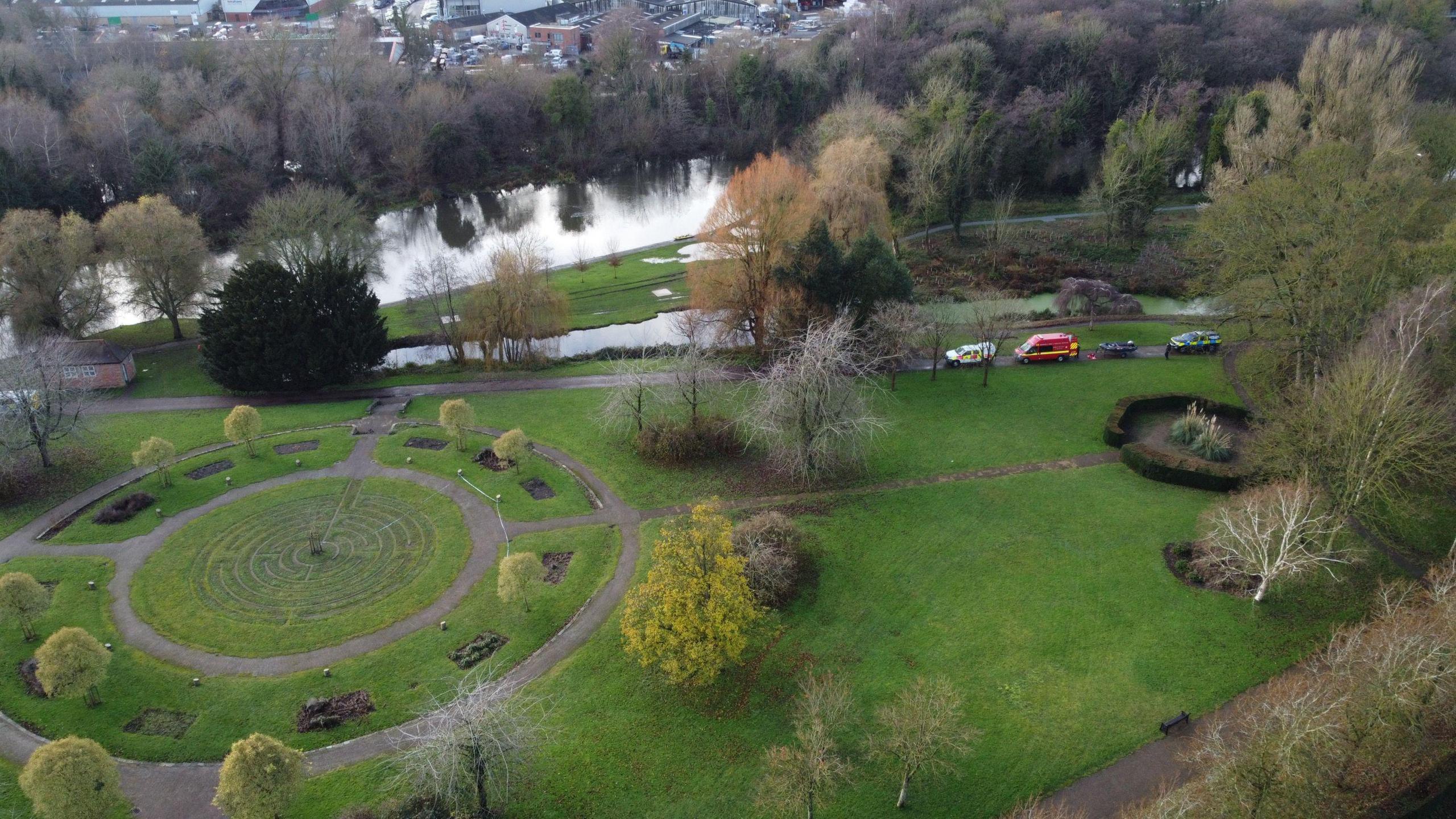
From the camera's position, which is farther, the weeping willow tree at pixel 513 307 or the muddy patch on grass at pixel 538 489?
the weeping willow tree at pixel 513 307

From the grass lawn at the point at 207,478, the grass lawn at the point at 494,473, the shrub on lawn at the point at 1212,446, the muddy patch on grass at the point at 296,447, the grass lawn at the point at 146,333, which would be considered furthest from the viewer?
the grass lawn at the point at 146,333

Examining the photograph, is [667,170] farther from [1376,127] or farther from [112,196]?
[1376,127]

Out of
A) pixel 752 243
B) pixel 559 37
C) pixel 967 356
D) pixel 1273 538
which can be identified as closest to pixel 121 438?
pixel 752 243

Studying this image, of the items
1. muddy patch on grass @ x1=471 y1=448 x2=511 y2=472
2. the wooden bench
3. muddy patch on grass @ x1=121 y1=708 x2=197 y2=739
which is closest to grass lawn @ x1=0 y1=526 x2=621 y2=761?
muddy patch on grass @ x1=121 y1=708 x2=197 y2=739

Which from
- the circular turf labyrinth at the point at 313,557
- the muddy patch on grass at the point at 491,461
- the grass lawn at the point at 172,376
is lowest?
the circular turf labyrinth at the point at 313,557

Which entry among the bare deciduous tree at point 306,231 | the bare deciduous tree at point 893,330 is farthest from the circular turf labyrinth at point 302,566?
the bare deciduous tree at point 893,330

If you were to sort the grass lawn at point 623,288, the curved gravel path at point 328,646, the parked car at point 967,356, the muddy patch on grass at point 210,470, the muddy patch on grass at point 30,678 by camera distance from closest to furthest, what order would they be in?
the curved gravel path at point 328,646 → the muddy patch on grass at point 30,678 → the muddy patch on grass at point 210,470 → the parked car at point 967,356 → the grass lawn at point 623,288

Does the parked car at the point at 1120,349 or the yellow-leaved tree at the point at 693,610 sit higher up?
the yellow-leaved tree at the point at 693,610

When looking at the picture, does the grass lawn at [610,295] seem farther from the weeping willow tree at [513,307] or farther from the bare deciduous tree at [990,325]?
the bare deciduous tree at [990,325]
